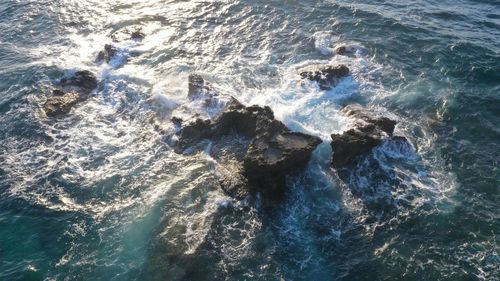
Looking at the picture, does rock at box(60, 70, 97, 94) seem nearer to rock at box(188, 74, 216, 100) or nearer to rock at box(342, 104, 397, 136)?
rock at box(188, 74, 216, 100)

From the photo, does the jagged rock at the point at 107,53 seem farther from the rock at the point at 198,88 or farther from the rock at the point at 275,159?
the rock at the point at 275,159

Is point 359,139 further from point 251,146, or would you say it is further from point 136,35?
point 136,35

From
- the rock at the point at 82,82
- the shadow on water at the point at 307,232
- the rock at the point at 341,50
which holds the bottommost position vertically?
the shadow on water at the point at 307,232

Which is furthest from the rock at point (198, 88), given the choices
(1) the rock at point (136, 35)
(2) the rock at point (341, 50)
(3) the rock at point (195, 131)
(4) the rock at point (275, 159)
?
(2) the rock at point (341, 50)

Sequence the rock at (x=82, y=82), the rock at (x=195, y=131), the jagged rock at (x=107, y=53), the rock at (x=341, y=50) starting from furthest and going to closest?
the jagged rock at (x=107, y=53)
the rock at (x=341, y=50)
the rock at (x=82, y=82)
the rock at (x=195, y=131)

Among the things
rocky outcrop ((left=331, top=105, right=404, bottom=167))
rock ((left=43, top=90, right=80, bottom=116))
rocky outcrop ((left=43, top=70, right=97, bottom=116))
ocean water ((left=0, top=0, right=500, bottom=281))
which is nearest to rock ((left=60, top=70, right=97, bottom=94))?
rocky outcrop ((left=43, top=70, right=97, bottom=116))

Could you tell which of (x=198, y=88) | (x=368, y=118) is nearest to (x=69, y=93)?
(x=198, y=88)
